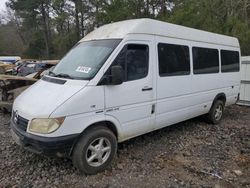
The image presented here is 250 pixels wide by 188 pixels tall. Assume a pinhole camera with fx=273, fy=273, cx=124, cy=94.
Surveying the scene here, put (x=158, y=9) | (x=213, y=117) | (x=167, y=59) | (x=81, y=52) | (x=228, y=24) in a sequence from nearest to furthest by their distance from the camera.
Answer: (x=81, y=52)
(x=167, y=59)
(x=213, y=117)
(x=228, y=24)
(x=158, y=9)

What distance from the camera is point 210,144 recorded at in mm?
5793

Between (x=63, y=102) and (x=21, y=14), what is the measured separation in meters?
43.5

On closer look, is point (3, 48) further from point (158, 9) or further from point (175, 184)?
point (175, 184)

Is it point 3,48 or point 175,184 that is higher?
point 3,48

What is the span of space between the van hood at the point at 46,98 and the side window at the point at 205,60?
3.20 metres

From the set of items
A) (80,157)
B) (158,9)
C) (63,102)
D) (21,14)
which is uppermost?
(21,14)

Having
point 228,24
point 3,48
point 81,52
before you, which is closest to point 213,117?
point 81,52

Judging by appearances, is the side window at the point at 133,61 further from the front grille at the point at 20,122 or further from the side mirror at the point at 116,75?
the front grille at the point at 20,122

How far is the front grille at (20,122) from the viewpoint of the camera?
407cm

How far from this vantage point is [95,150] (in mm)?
4285

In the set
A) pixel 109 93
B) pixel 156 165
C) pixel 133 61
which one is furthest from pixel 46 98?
pixel 156 165

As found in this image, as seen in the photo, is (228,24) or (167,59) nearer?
(167,59)

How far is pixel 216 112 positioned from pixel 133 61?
12.2 feet

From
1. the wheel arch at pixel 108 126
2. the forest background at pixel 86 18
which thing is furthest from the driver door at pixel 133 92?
the forest background at pixel 86 18
